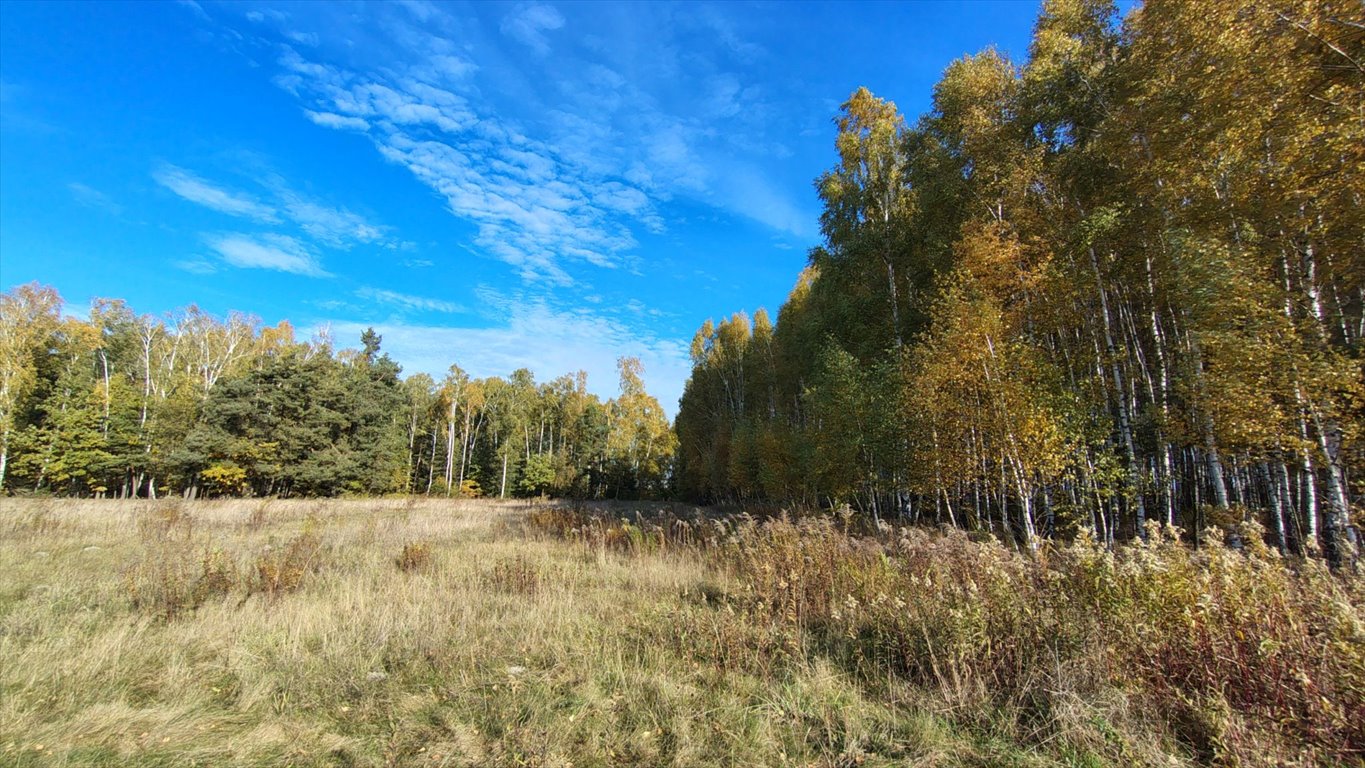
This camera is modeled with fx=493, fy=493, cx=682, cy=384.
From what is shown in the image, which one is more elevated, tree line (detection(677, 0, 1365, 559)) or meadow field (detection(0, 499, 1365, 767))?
tree line (detection(677, 0, 1365, 559))

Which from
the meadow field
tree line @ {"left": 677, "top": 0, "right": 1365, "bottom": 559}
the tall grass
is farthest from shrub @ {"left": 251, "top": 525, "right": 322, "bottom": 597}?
tree line @ {"left": 677, "top": 0, "right": 1365, "bottom": 559}

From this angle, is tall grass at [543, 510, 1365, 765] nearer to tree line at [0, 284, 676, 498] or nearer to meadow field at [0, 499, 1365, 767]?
meadow field at [0, 499, 1365, 767]

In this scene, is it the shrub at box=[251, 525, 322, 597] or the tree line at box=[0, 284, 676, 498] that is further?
the tree line at box=[0, 284, 676, 498]

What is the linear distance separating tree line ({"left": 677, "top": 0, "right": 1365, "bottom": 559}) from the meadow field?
5.47ft

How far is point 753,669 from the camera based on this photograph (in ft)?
13.2

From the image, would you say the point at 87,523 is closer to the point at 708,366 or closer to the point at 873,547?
the point at 873,547

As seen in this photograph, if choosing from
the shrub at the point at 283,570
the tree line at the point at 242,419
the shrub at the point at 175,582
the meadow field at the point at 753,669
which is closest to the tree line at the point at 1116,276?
the meadow field at the point at 753,669

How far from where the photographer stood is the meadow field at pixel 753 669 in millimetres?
2727

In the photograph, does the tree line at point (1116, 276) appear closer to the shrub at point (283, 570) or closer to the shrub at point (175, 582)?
the shrub at point (283, 570)

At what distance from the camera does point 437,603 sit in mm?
5738

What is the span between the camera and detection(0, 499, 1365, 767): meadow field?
2727 millimetres

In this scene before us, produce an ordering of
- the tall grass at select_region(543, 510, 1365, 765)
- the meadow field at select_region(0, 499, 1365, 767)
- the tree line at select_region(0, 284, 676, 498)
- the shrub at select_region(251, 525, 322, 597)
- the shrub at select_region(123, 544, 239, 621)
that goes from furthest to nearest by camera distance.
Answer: the tree line at select_region(0, 284, 676, 498) → the shrub at select_region(251, 525, 322, 597) → the shrub at select_region(123, 544, 239, 621) → the meadow field at select_region(0, 499, 1365, 767) → the tall grass at select_region(543, 510, 1365, 765)

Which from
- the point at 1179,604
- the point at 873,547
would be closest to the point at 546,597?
the point at 873,547

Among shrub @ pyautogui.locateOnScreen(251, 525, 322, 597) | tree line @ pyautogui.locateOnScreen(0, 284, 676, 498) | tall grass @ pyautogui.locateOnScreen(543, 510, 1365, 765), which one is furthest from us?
tree line @ pyautogui.locateOnScreen(0, 284, 676, 498)
